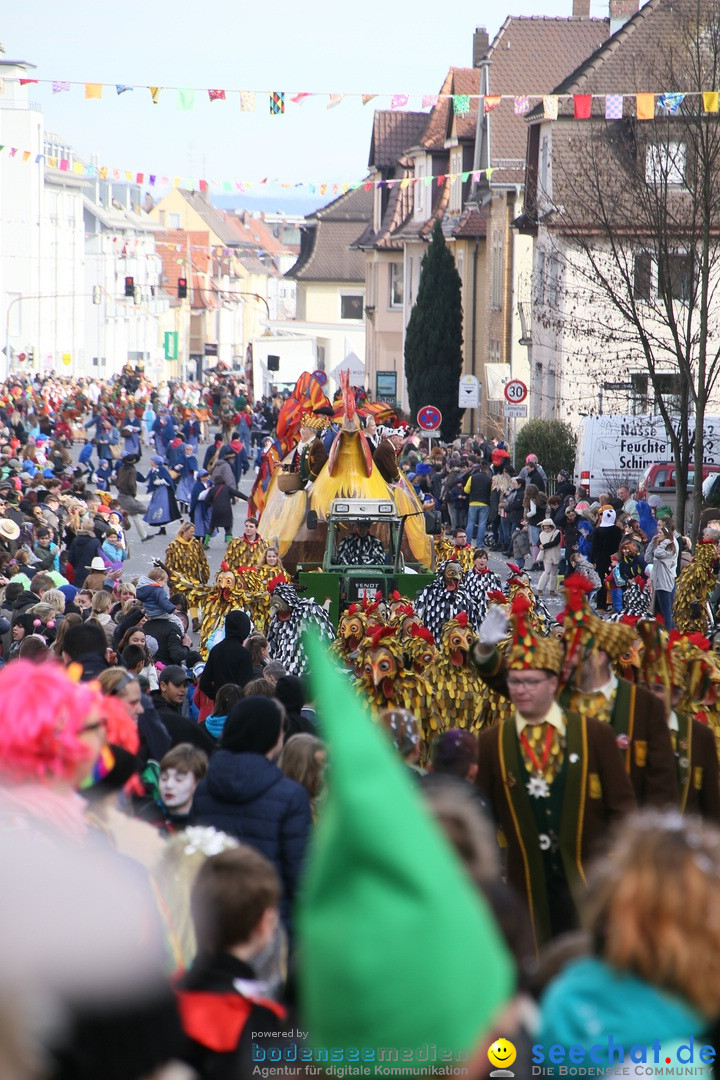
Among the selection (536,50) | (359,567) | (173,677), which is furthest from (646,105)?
(536,50)

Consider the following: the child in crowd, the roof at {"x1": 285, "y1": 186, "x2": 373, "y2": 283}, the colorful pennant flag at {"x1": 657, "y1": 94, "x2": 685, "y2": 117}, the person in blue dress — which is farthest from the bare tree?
the roof at {"x1": 285, "y1": 186, "x2": 373, "y2": 283}

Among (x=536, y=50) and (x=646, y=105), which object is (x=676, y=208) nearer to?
(x=646, y=105)

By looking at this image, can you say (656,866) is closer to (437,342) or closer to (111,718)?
(111,718)

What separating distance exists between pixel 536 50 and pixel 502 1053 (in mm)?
44279

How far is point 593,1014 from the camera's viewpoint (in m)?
2.79

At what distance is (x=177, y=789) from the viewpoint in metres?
5.46

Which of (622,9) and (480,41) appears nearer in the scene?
(622,9)

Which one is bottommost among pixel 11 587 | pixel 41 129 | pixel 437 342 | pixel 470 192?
pixel 11 587

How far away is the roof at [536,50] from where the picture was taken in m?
43.9

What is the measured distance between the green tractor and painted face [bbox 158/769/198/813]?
362 inches

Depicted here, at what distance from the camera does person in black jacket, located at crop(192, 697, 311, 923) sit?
5.03 meters

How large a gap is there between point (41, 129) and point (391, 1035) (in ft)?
231

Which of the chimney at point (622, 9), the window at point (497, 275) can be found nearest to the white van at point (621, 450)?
the window at point (497, 275)

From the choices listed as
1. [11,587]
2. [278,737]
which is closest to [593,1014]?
[278,737]
